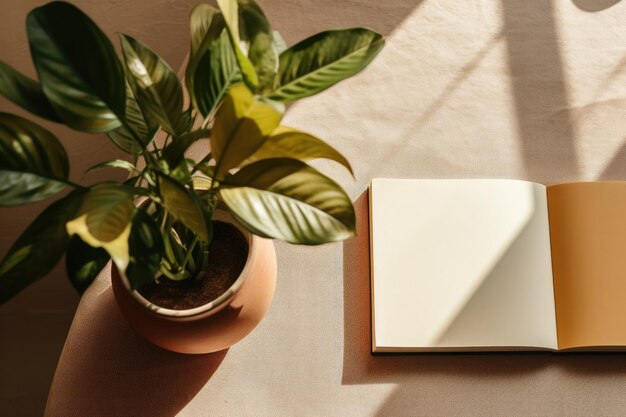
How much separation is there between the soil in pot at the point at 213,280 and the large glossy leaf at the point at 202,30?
0.20 m

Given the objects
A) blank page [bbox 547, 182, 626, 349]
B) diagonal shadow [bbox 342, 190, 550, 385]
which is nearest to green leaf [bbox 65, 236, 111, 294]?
diagonal shadow [bbox 342, 190, 550, 385]

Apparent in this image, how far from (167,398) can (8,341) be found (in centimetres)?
86

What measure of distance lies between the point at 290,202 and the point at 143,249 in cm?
12

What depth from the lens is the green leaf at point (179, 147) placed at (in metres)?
0.51

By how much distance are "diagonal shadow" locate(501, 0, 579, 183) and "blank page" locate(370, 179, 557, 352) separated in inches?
3.2

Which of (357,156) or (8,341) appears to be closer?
(357,156)

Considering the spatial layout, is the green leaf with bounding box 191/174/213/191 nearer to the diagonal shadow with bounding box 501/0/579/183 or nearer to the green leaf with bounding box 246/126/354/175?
the green leaf with bounding box 246/126/354/175

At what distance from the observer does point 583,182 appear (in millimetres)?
822

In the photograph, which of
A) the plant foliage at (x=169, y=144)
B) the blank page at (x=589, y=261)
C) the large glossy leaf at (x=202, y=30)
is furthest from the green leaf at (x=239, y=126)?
the blank page at (x=589, y=261)

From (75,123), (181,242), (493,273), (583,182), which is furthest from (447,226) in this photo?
(75,123)

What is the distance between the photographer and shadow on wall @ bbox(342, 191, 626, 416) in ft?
2.53

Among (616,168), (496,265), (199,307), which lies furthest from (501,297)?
(199,307)

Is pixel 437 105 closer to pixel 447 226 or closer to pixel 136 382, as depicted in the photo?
pixel 447 226

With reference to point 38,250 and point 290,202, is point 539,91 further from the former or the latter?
point 38,250
